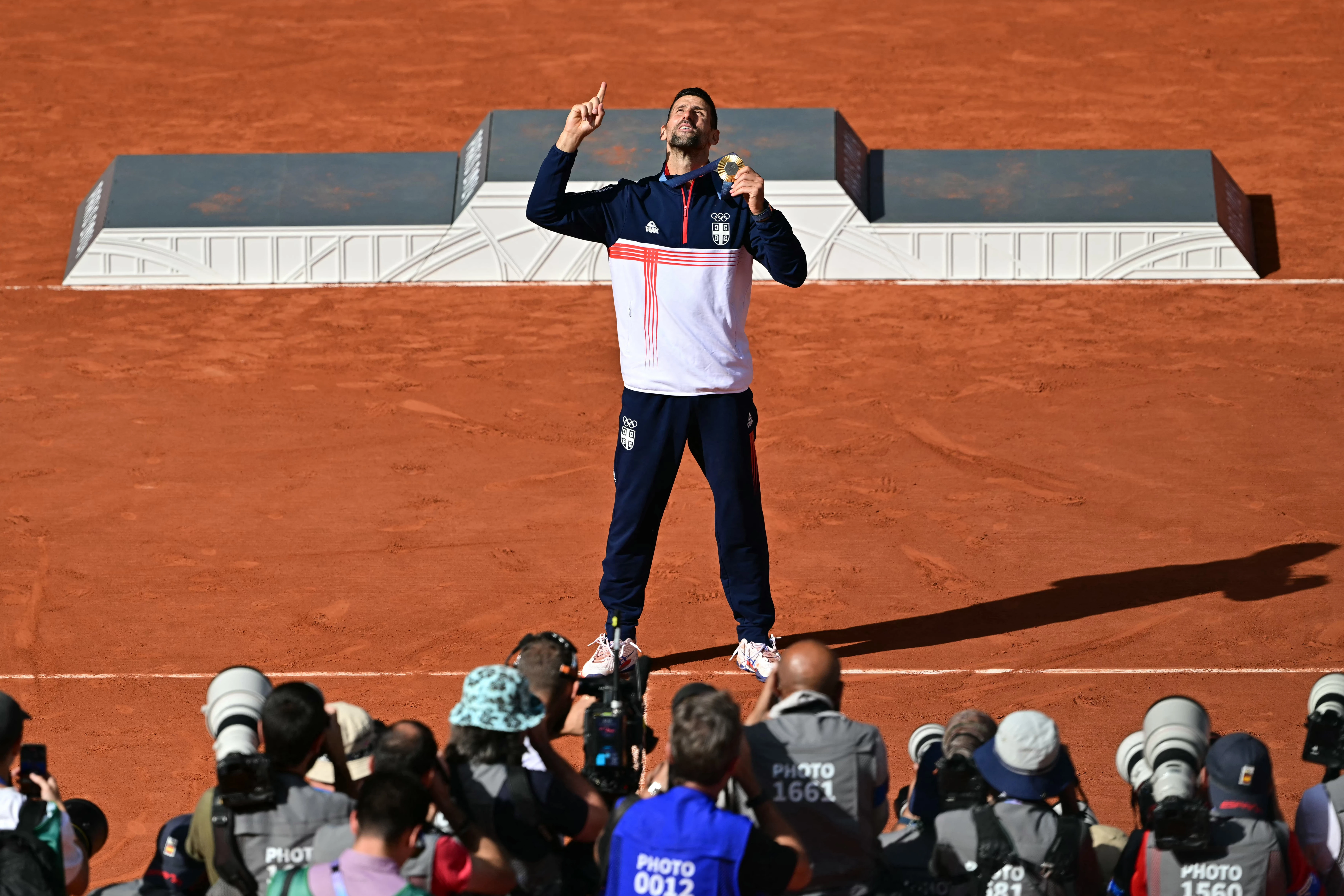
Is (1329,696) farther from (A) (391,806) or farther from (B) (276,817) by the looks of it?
(B) (276,817)

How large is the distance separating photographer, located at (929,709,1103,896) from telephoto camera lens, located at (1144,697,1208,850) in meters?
0.28

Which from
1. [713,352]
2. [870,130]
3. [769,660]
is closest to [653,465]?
[713,352]

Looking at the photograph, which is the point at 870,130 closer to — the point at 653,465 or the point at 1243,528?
the point at 1243,528

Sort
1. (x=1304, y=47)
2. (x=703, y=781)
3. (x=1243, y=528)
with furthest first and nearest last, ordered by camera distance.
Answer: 1. (x=1304, y=47)
2. (x=1243, y=528)
3. (x=703, y=781)

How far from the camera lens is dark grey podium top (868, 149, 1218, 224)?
617 inches

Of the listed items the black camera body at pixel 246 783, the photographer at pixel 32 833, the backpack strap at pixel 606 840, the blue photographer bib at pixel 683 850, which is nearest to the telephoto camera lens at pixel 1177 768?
the blue photographer bib at pixel 683 850

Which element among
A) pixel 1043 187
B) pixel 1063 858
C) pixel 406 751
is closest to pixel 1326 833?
pixel 1063 858

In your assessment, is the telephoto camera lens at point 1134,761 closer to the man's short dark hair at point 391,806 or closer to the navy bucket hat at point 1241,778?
the navy bucket hat at point 1241,778

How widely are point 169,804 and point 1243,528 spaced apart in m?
6.90

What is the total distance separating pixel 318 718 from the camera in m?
5.18

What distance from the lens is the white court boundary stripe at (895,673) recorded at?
878cm

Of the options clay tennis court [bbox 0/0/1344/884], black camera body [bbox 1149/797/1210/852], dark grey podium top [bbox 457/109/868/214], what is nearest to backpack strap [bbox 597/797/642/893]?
black camera body [bbox 1149/797/1210/852]

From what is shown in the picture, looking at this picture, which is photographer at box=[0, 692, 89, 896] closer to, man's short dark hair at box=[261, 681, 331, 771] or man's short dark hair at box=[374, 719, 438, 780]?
man's short dark hair at box=[261, 681, 331, 771]

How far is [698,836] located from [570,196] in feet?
13.9
